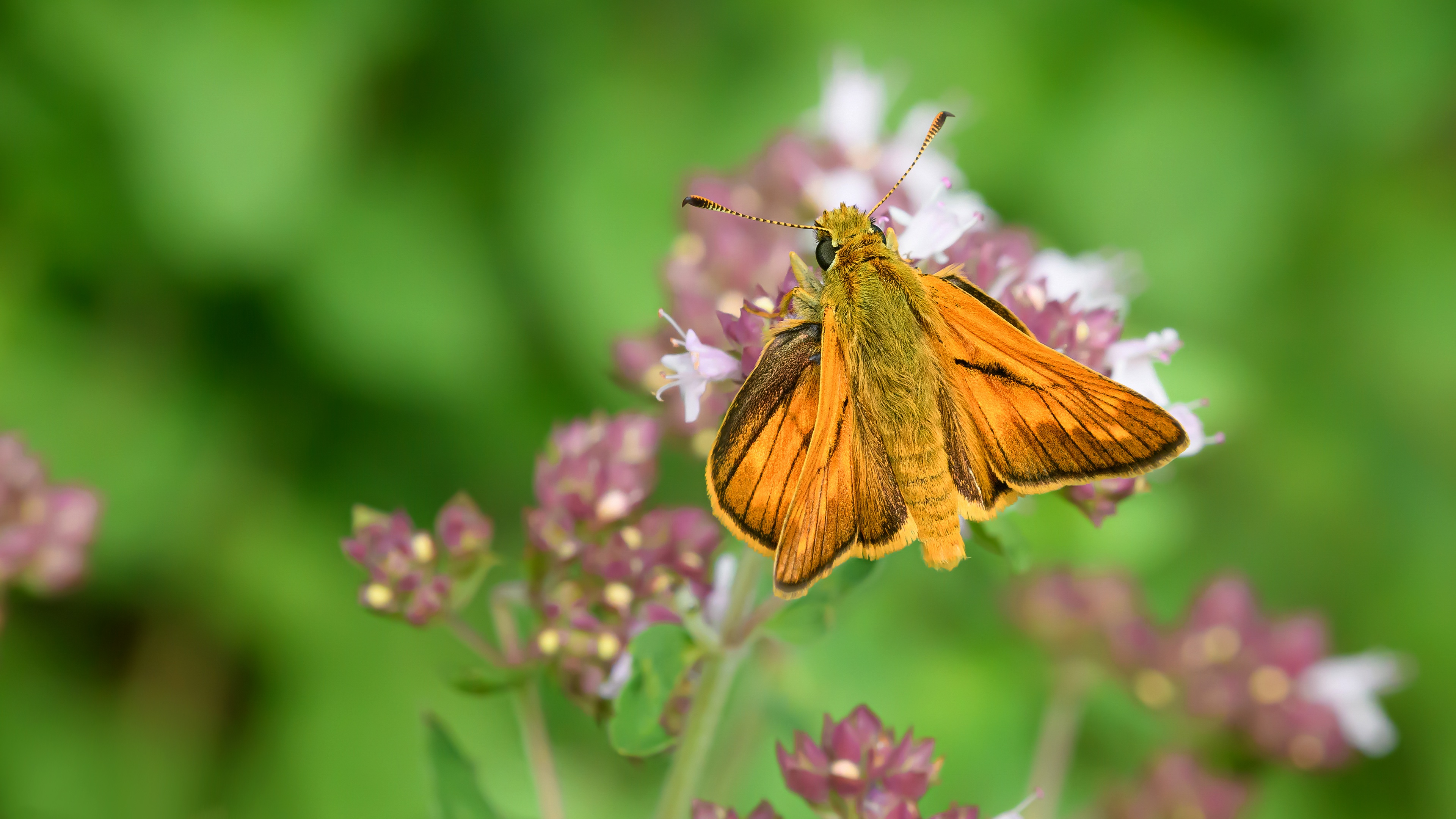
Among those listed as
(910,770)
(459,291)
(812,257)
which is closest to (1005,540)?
(910,770)

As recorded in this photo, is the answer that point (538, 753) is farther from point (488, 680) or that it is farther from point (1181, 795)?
point (1181, 795)

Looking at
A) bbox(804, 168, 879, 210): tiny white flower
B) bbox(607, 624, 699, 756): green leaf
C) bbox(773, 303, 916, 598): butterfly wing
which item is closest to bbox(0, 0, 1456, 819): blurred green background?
bbox(804, 168, 879, 210): tiny white flower

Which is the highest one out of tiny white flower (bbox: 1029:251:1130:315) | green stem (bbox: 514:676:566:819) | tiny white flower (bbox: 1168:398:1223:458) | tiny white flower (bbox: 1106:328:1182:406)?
tiny white flower (bbox: 1029:251:1130:315)

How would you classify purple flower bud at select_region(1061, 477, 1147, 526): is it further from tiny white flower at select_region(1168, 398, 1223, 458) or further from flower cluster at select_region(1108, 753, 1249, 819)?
flower cluster at select_region(1108, 753, 1249, 819)

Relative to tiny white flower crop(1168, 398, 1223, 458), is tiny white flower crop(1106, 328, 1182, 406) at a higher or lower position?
higher

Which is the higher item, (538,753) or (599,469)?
(599,469)

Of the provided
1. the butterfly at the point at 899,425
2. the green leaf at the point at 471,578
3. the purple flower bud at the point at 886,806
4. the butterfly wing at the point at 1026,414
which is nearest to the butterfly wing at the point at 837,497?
the butterfly at the point at 899,425

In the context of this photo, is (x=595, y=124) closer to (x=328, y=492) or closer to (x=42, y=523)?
(x=328, y=492)

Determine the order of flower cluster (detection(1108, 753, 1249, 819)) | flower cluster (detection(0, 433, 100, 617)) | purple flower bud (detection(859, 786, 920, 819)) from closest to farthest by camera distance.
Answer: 1. purple flower bud (detection(859, 786, 920, 819))
2. flower cluster (detection(0, 433, 100, 617))
3. flower cluster (detection(1108, 753, 1249, 819))
